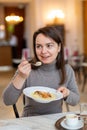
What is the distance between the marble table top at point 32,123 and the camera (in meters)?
1.12

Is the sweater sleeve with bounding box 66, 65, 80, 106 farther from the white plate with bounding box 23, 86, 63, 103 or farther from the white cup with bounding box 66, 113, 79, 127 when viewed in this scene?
the white cup with bounding box 66, 113, 79, 127

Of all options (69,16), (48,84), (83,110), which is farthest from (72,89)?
(69,16)

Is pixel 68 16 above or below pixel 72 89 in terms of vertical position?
above

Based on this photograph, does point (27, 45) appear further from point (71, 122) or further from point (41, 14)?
point (71, 122)

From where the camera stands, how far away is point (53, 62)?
1444mm

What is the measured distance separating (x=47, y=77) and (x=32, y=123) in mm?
342

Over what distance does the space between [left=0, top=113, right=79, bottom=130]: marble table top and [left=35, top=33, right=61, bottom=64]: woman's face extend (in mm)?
306

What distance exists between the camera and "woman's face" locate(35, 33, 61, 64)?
1.32m

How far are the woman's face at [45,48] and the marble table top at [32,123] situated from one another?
0.31 metres

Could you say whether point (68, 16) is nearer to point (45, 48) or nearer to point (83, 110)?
point (45, 48)

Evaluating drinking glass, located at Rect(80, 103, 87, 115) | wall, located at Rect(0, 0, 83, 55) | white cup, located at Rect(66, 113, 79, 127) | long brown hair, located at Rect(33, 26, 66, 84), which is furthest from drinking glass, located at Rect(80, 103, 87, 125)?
wall, located at Rect(0, 0, 83, 55)

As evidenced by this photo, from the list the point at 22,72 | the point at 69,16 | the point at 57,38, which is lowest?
the point at 22,72

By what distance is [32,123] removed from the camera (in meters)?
1.17

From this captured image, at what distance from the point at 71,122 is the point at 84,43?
5617 mm
